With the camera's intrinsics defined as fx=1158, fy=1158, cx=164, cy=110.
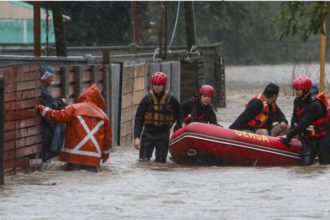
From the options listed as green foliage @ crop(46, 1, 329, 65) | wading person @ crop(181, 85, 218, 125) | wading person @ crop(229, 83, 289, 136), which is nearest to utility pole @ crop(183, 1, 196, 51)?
green foliage @ crop(46, 1, 329, 65)

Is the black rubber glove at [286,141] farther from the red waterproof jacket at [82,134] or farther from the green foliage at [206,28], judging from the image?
the green foliage at [206,28]

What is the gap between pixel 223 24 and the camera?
64.9m

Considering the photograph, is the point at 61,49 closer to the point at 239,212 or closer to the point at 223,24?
the point at 239,212

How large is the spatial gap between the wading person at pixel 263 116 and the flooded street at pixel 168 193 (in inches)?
51.4

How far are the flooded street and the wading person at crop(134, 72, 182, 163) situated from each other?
0.86ft

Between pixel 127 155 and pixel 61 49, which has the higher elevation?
pixel 61 49

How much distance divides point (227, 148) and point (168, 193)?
385 cm

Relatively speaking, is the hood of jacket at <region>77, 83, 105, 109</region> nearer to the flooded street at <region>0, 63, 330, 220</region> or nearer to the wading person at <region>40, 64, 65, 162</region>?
the wading person at <region>40, 64, 65, 162</region>

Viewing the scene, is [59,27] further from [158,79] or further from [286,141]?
[286,141]

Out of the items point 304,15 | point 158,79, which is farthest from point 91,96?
point 304,15

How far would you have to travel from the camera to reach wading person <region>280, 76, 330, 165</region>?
53.2ft

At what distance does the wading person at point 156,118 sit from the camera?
16.2 meters

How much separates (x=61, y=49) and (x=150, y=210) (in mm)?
10463

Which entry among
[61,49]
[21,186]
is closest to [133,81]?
[61,49]
